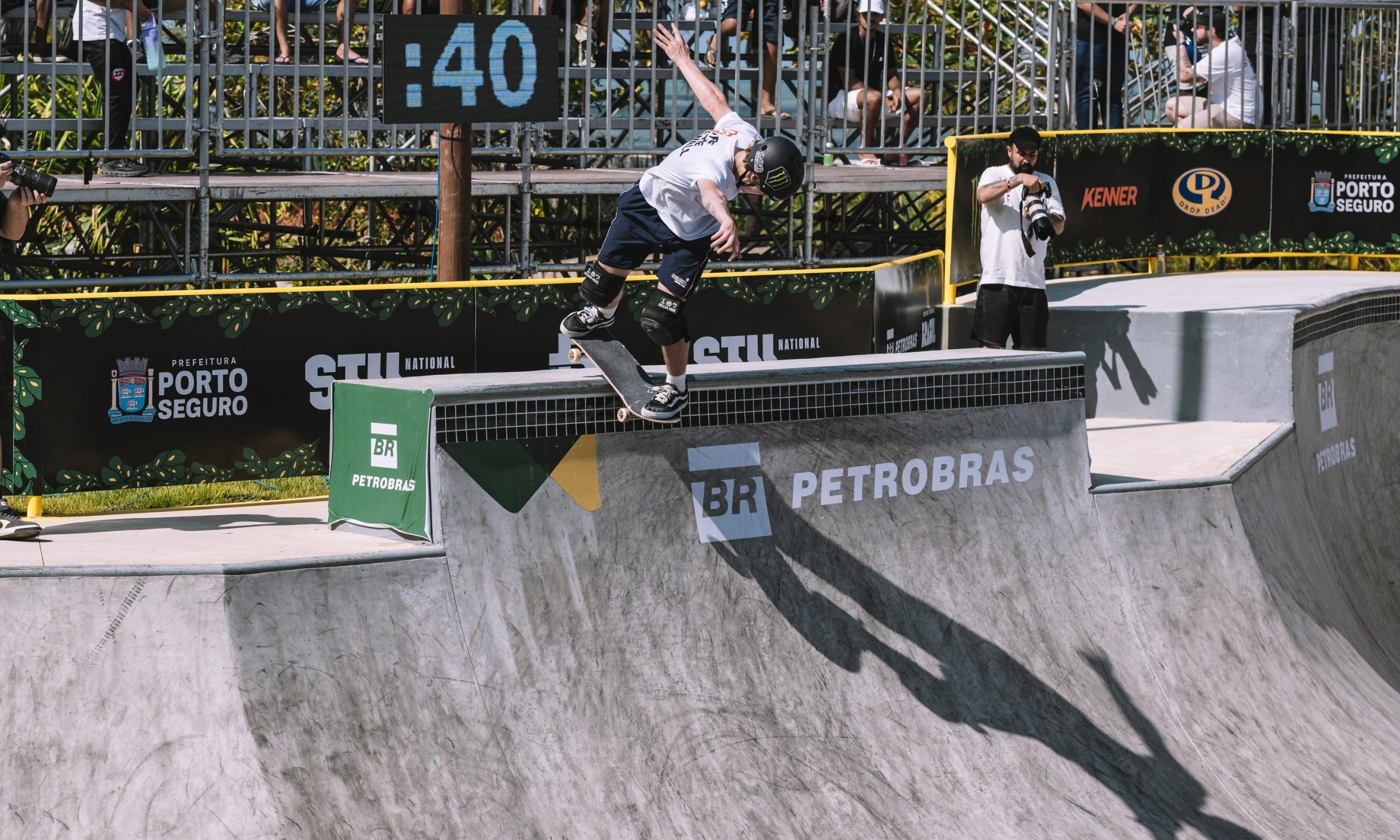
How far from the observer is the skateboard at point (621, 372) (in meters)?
6.91

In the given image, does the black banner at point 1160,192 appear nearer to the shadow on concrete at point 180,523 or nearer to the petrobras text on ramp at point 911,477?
the petrobras text on ramp at point 911,477

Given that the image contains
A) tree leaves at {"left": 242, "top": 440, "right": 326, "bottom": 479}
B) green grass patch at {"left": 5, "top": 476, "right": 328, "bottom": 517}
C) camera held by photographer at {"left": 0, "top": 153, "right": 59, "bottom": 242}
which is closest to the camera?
camera held by photographer at {"left": 0, "top": 153, "right": 59, "bottom": 242}

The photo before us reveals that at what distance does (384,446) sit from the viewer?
7.06m

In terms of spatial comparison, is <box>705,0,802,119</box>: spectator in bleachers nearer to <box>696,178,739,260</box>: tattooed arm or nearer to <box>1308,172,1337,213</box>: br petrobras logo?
<box>696,178,739,260</box>: tattooed arm

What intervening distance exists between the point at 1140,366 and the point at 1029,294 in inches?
54.5

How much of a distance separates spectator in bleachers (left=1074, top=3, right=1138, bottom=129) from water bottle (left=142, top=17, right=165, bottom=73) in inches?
324

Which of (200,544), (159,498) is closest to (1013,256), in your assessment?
(159,498)

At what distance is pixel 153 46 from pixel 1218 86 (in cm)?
1026

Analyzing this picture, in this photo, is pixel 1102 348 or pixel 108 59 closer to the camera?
pixel 108 59

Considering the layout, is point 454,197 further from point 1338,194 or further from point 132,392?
point 1338,194

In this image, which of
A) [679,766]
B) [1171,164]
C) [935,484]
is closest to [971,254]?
[1171,164]

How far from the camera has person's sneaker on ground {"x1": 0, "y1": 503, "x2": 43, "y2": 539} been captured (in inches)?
279

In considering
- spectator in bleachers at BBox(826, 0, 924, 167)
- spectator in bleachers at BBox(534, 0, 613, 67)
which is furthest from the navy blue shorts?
spectator in bleachers at BBox(826, 0, 924, 167)

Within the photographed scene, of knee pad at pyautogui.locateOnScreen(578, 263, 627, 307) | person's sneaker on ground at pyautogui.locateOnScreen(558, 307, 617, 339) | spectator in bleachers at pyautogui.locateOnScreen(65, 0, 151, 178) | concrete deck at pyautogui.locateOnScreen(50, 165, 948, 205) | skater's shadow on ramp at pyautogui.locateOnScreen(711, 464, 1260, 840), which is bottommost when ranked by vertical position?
skater's shadow on ramp at pyautogui.locateOnScreen(711, 464, 1260, 840)
